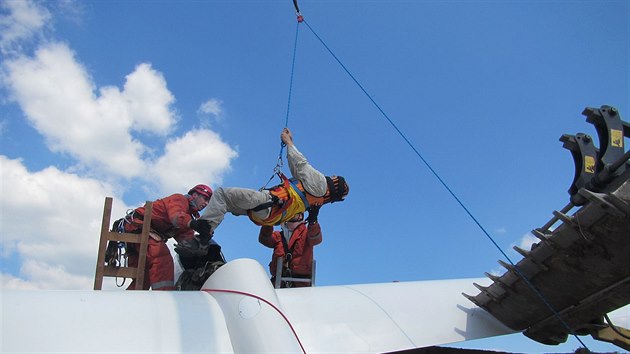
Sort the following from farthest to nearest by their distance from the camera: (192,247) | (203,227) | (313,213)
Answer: (313,213) < (192,247) < (203,227)

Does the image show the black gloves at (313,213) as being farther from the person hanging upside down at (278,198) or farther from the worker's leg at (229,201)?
the worker's leg at (229,201)

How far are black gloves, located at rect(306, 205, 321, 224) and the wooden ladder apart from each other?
234 cm

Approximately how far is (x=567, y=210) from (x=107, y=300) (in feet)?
13.1

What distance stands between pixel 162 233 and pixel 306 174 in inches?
91.3

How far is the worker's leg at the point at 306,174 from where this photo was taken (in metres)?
6.36

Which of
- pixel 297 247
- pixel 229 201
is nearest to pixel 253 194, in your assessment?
Answer: pixel 229 201

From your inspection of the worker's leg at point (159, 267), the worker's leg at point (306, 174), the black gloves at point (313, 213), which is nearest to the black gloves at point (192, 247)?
the worker's leg at point (159, 267)

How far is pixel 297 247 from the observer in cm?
848

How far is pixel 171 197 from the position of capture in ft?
22.3

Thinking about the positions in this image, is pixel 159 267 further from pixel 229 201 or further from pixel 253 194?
pixel 253 194

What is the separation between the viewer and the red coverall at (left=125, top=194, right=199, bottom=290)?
6.46 meters

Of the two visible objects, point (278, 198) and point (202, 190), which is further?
point (202, 190)

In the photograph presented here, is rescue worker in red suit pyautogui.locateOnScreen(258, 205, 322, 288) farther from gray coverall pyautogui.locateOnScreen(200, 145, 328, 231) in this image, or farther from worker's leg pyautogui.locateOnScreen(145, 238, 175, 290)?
worker's leg pyautogui.locateOnScreen(145, 238, 175, 290)

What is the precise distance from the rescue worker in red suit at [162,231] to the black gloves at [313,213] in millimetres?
1633
